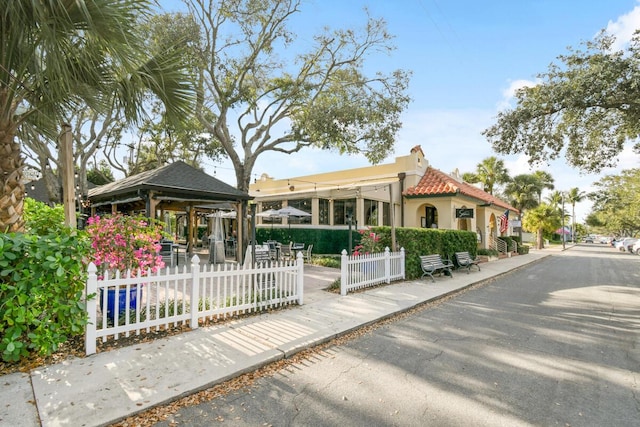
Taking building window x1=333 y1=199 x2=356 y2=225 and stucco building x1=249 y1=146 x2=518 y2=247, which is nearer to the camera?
stucco building x1=249 y1=146 x2=518 y2=247

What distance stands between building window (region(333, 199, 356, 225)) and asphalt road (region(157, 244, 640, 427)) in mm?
10911

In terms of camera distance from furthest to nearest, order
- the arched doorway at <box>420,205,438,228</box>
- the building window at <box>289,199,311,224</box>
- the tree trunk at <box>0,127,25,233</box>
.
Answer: the arched doorway at <box>420,205,438,228</box>, the building window at <box>289,199,311,224</box>, the tree trunk at <box>0,127,25,233</box>

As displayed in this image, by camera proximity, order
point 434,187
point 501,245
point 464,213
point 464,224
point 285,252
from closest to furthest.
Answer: point 285,252 → point 464,213 → point 434,187 → point 464,224 → point 501,245

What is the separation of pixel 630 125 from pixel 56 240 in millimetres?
14748

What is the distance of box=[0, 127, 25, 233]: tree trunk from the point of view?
3963mm

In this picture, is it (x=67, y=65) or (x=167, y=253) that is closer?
(x=67, y=65)

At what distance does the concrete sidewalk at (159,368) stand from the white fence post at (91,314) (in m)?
0.17

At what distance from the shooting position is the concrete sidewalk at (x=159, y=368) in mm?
2887

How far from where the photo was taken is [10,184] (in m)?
4.03

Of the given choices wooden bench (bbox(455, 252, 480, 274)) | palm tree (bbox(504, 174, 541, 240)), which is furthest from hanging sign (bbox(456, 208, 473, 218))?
palm tree (bbox(504, 174, 541, 240))

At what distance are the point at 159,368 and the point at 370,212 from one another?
14433 mm

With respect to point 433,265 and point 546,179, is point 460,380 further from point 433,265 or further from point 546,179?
point 546,179

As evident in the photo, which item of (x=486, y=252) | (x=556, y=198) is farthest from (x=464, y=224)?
(x=556, y=198)

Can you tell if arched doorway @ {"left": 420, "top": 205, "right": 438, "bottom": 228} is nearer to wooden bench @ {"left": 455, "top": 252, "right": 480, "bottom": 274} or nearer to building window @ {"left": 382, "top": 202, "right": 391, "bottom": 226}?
building window @ {"left": 382, "top": 202, "right": 391, "bottom": 226}
